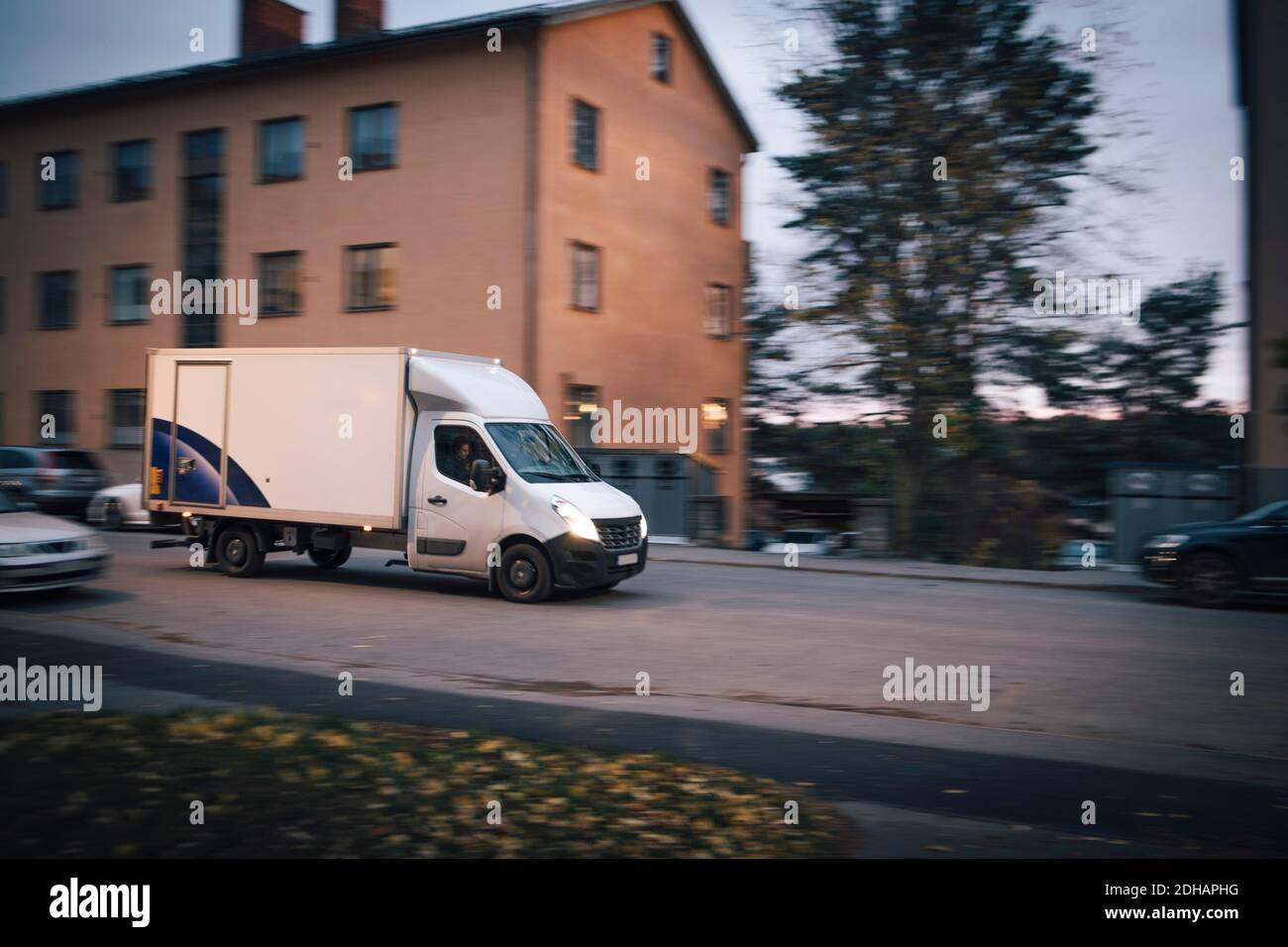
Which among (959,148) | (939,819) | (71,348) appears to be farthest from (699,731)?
(71,348)

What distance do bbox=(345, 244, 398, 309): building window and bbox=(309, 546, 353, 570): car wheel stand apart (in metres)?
11.3

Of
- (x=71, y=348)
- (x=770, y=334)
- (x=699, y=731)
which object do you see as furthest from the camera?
(x=71, y=348)

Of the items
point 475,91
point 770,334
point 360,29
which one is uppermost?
point 360,29

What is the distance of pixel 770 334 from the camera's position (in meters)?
23.9

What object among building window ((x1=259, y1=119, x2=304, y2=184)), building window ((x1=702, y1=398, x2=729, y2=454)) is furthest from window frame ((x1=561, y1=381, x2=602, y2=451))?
building window ((x1=259, y1=119, x2=304, y2=184))

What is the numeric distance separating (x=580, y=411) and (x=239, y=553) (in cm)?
1171

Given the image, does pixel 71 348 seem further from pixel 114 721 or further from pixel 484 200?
pixel 114 721

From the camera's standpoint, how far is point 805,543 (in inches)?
859

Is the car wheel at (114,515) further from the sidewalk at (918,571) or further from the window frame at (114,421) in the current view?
the sidewalk at (918,571)

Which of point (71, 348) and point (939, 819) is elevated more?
point (71, 348)

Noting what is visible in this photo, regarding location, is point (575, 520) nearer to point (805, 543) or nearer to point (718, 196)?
point (805, 543)

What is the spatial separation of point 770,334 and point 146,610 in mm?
14951

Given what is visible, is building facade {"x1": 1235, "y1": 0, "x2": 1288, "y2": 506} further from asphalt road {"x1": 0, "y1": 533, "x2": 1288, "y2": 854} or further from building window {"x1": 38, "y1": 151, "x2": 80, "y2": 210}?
building window {"x1": 38, "y1": 151, "x2": 80, "y2": 210}
